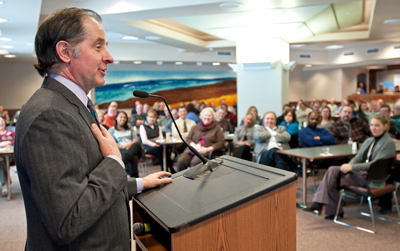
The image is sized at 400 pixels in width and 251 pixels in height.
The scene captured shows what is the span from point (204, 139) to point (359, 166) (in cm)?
261

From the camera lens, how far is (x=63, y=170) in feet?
2.77

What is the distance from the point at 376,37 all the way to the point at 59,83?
34.2 feet

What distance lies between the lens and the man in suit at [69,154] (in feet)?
2.75

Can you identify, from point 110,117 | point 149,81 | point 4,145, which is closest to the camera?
point 4,145

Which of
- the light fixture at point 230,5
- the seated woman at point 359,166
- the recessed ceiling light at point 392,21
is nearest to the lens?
the seated woman at point 359,166

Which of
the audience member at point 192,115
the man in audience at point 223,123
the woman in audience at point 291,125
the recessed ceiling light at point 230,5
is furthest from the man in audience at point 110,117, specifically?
the woman in audience at point 291,125

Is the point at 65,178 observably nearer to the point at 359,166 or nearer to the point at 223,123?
the point at 359,166

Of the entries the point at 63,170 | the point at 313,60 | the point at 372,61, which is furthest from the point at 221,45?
the point at 63,170

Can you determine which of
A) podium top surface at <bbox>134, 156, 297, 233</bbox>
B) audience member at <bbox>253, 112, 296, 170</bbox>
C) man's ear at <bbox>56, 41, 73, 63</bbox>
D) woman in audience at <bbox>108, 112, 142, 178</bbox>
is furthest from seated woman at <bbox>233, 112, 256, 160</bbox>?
man's ear at <bbox>56, 41, 73, 63</bbox>

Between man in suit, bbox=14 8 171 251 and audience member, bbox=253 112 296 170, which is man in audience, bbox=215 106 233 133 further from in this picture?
man in suit, bbox=14 8 171 251

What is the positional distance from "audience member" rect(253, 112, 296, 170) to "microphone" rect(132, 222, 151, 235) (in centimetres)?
385

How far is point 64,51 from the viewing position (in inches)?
38.7

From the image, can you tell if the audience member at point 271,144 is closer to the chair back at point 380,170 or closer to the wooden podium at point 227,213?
the chair back at point 380,170

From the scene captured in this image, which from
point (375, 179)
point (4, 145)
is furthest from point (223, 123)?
point (4, 145)
